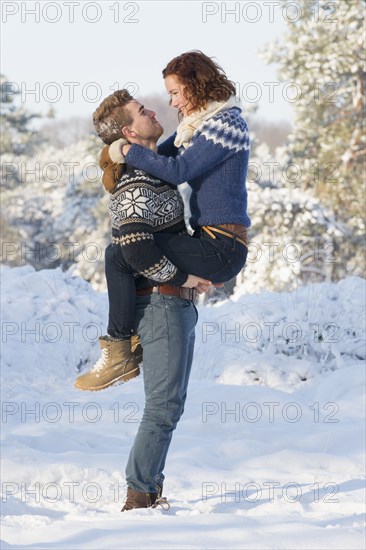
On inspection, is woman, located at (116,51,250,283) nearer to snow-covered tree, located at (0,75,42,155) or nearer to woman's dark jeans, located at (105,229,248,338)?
woman's dark jeans, located at (105,229,248,338)

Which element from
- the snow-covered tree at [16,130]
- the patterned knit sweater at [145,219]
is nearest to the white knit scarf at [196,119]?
the patterned knit sweater at [145,219]

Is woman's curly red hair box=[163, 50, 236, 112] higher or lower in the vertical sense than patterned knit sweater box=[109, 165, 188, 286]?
higher

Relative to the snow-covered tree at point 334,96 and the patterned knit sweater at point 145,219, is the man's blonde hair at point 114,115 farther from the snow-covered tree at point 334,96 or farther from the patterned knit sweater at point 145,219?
the snow-covered tree at point 334,96

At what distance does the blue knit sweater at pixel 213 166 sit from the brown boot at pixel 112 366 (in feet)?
2.21

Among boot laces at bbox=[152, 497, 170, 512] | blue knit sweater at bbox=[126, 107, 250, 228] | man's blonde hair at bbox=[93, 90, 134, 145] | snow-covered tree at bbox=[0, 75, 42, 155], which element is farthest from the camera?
snow-covered tree at bbox=[0, 75, 42, 155]

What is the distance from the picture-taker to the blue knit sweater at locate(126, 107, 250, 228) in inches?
155

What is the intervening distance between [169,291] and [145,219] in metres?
0.40

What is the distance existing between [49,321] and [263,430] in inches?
158

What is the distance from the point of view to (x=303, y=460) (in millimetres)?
5965

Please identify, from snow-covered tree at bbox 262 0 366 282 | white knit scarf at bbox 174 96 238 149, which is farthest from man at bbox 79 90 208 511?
snow-covered tree at bbox 262 0 366 282

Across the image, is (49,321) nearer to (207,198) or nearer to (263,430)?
(263,430)

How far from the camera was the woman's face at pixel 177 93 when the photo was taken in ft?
13.4

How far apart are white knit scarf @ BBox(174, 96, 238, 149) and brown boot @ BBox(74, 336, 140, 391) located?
983 millimetres

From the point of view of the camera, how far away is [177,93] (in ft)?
13.5
